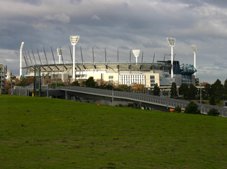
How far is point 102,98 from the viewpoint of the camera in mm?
110938

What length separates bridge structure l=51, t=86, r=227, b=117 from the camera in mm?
65350

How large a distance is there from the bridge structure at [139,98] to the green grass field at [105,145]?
115 ft

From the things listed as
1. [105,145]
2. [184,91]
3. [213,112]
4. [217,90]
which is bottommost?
[213,112]

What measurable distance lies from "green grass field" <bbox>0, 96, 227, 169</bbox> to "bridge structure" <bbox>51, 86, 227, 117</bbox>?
3509 cm

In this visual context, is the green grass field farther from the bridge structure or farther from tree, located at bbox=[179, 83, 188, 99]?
tree, located at bbox=[179, 83, 188, 99]

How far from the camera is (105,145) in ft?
57.1

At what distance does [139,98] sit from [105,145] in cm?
7376

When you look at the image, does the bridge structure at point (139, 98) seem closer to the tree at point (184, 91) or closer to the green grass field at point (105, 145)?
the green grass field at point (105, 145)

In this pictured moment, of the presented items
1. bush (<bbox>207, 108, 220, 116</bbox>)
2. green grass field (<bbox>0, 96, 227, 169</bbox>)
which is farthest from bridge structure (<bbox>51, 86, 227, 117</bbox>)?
green grass field (<bbox>0, 96, 227, 169</bbox>)

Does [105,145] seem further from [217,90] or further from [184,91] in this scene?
[184,91]

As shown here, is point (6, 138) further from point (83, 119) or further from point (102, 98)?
point (102, 98)

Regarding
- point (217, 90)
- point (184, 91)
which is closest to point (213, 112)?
point (217, 90)

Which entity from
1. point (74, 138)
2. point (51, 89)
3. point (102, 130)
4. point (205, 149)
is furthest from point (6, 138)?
point (51, 89)

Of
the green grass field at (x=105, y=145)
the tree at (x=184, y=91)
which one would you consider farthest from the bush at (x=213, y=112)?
the tree at (x=184, y=91)
